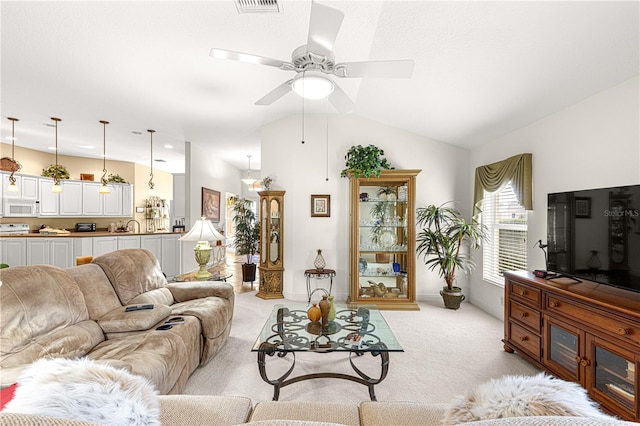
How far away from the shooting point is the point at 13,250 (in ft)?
16.5

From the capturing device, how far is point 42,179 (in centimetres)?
639

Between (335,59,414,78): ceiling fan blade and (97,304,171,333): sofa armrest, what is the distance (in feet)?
7.57

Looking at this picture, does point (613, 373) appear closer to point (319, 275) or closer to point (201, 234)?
point (319, 275)

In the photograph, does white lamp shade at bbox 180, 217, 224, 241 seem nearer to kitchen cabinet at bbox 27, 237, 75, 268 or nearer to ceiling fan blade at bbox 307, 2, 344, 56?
ceiling fan blade at bbox 307, 2, 344, 56

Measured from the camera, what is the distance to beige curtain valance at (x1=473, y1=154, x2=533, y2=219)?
329cm

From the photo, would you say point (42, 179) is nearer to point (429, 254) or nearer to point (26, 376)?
point (26, 376)

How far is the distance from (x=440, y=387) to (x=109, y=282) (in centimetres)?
297

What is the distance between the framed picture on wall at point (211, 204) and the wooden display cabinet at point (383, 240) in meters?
3.92

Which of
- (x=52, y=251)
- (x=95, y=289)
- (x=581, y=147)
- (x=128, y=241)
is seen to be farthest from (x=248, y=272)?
(x=581, y=147)

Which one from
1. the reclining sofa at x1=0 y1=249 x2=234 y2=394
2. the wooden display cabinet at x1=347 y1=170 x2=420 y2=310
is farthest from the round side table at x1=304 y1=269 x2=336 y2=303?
the reclining sofa at x1=0 y1=249 x2=234 y2=394

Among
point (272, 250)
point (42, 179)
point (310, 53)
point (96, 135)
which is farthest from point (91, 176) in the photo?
point (310, 53)

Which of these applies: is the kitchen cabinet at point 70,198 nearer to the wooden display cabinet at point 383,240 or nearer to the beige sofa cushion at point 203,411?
the wooden display cabinet at point 383,240

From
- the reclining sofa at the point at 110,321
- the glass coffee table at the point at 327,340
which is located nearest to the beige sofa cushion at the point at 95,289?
the reclining sofa at the point at 110,321

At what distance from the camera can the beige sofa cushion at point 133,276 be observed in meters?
2.59
